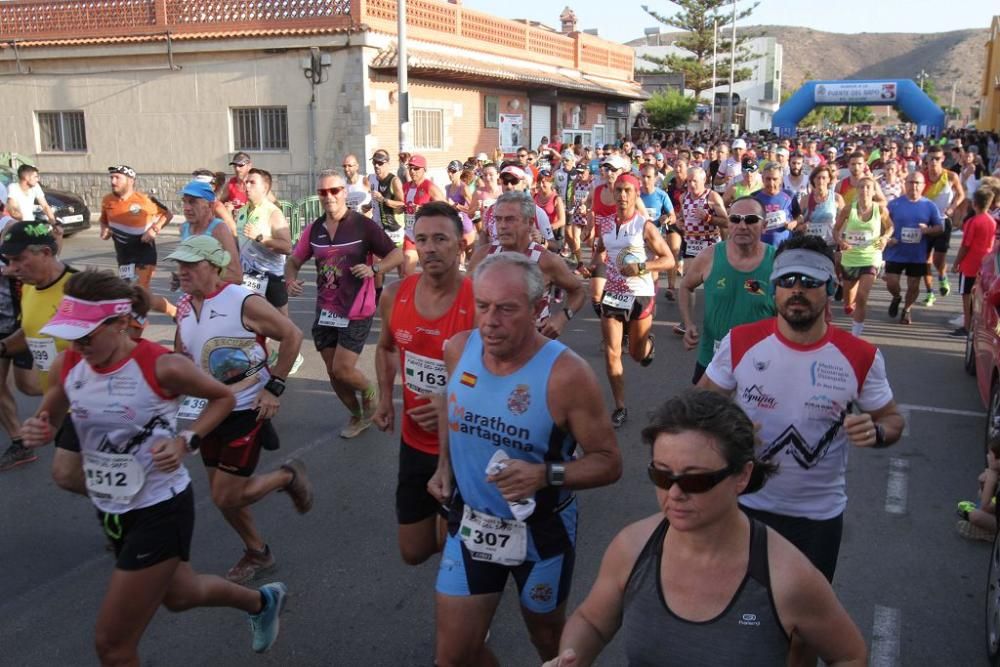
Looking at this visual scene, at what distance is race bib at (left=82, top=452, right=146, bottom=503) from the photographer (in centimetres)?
331

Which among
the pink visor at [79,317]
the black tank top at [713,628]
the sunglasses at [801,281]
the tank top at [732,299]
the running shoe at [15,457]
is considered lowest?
the running shoe at [15,457]

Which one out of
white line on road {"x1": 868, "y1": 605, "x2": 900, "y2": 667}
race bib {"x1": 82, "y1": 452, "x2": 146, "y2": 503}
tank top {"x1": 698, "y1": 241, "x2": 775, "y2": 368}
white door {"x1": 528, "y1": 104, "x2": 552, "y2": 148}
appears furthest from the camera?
white door {"x1": 528, "y1": 104, "x2": 552, "y2": 148}

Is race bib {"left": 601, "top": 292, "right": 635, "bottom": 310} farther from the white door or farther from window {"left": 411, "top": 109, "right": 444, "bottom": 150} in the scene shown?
the white door

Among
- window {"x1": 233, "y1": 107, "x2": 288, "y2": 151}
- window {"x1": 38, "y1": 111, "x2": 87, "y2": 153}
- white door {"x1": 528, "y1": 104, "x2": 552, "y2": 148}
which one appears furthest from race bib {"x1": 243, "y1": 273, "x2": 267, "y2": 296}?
white door {"x1": 528, "y1": 104, "x2": 552, "y2": 148}

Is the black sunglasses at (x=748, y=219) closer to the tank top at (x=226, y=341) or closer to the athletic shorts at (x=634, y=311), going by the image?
the athletic shorts at (x=634, y=311)

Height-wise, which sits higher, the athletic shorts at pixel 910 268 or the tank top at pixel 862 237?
the tank top at pixel 862 237

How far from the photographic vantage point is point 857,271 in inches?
373

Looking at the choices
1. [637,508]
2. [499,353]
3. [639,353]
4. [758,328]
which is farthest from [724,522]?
[639,353]

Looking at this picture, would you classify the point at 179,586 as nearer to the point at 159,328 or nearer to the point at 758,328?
the point at 758,328

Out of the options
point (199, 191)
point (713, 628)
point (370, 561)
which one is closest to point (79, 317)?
point (370, 561)

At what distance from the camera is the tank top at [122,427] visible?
10.9 feet

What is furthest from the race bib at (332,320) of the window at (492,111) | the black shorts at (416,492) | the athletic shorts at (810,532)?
the window at (492,111)

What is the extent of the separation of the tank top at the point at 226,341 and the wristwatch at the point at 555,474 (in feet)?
6.62

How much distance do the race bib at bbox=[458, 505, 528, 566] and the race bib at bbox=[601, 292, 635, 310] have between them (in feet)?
13.9
